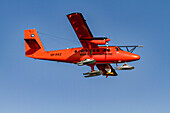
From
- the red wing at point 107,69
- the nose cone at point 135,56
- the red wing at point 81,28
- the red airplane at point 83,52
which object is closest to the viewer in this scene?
the red wing at point 81,28

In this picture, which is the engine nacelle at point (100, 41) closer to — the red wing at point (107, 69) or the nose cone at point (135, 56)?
the nose cone at point (135, 56)

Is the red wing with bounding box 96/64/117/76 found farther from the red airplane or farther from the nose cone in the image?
the nose cone

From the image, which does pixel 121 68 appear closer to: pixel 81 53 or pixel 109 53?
pixel 109 53

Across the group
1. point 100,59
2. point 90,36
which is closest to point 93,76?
point 100,59

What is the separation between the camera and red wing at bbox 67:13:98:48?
3011 centimetres

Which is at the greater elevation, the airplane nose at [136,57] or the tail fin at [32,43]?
the tail fin at [32,43]

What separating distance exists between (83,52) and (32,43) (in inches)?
261

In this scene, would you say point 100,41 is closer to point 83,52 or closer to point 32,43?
point 83,52

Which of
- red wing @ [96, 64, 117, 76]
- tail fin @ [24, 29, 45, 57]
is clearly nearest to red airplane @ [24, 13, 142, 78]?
tail fin @ [24, 29, 45, 57]

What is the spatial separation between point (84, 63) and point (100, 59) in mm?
2015

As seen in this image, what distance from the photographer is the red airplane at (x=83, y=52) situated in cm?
3143

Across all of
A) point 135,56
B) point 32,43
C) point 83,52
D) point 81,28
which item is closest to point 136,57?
point 135,56

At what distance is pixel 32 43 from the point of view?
35594 mm

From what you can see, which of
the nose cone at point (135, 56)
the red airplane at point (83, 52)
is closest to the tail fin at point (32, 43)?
the red airplane at point (83, 52)
